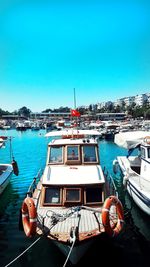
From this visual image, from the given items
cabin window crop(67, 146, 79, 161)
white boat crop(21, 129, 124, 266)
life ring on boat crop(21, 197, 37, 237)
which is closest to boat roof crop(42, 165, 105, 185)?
white boat crop(21, 129, 124, 266)

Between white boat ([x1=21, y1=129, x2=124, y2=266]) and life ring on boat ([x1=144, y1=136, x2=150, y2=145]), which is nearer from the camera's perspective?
white boat ([x1=21, y1=129, x2=124, y2=266])

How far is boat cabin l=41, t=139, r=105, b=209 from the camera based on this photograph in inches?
500

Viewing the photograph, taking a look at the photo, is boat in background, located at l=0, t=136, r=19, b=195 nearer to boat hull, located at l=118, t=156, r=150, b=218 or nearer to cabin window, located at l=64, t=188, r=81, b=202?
cabin window, located at l=64, t=188, r=81, b=202

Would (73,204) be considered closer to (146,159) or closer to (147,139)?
(146,159)

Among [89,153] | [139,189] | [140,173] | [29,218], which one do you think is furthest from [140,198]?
[29,218]

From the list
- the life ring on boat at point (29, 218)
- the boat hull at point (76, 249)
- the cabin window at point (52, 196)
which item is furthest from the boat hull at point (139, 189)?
the life ring on boat at point (29, 218)

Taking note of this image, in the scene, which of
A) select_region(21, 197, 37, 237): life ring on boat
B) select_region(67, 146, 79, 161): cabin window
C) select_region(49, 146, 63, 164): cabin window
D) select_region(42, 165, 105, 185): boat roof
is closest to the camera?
select_region(21, 197, 37, 237): life ring on boat

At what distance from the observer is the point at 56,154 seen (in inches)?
Result: 616

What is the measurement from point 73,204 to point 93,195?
1050 millimetres

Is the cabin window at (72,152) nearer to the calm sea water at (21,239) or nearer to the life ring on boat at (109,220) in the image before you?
the calm sea water at (21,239)

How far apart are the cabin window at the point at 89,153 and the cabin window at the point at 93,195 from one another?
270 centimetres

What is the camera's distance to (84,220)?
37.3 ft

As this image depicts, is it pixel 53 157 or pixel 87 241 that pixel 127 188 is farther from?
pixel 87 241

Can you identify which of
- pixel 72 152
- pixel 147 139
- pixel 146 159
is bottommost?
pixel 146 159
